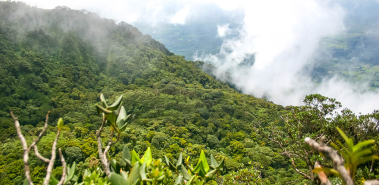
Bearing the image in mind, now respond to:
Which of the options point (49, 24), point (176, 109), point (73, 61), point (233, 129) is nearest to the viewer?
point (233, 129)

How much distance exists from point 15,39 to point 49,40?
7284 mm

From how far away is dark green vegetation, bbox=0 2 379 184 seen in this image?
18156 mm

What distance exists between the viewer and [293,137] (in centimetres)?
641

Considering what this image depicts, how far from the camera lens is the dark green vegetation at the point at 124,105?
1816 cm

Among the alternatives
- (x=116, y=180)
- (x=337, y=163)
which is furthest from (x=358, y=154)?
(x=116, y=180)

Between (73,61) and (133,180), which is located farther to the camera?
(73,61)

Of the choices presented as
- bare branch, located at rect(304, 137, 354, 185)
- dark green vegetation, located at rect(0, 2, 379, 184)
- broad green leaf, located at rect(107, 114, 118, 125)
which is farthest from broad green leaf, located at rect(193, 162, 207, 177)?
bare branch, located at rect(304, 137, 354, 185)

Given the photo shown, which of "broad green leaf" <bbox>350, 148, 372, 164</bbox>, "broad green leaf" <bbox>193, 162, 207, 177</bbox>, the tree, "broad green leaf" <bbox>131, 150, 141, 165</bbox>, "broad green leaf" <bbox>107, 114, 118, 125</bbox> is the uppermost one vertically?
the tree

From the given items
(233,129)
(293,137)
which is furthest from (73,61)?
(293,137)

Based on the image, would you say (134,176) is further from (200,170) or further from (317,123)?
(317,123)

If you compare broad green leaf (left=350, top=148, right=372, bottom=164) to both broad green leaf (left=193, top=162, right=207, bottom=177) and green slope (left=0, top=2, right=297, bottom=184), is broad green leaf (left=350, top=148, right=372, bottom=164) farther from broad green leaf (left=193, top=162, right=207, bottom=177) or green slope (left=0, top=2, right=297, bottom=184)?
green slope (left=0, top=2, right=297, bottom=184)

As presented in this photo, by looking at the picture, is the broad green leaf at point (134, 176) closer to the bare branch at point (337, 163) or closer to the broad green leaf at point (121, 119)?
the broad green leaf at point (121, 119)

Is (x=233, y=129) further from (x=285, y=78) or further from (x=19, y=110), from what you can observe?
(x=285, y=78)

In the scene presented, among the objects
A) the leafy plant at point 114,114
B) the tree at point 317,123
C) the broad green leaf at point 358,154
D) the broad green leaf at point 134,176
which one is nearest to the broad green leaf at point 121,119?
the leafy plant at point 114,114
